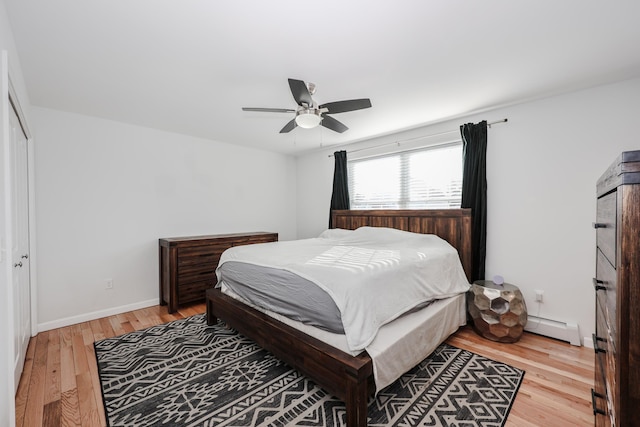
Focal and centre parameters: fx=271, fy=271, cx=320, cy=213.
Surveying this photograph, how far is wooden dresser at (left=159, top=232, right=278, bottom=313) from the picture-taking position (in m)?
3.50

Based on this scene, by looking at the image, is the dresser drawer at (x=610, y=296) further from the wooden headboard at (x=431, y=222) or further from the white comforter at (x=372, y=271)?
the wooden headboard at (x=431, y=222)

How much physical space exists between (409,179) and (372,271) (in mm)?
2297

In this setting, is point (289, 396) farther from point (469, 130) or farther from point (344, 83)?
point (469, 130)

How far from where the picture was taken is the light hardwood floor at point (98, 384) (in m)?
1.71

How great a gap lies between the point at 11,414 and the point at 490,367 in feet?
10.3

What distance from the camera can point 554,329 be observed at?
2.68 metres

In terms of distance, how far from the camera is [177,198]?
13.2 ft

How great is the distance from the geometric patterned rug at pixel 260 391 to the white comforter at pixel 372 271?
53cm

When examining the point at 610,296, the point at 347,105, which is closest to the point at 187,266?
the point at 347,105

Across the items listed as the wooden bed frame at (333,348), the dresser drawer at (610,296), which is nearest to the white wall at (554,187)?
the wooden bed frame at (333,348)

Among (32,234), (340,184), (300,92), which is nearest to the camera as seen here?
(300,92)

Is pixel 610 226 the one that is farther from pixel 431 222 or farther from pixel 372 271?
pixel 431 222

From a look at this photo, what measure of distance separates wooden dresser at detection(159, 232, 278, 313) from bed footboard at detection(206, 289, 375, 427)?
1.34 metres

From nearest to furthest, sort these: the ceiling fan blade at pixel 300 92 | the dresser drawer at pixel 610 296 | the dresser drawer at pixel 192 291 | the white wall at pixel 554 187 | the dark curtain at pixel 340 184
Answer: the dresser drawer at pixel 610 296
the ceiling fan blade at pixel 300 92
the white wall at pixel 554 187
the dresser drawer at pixel 192 291
the dark curtain at pixel 340 184
